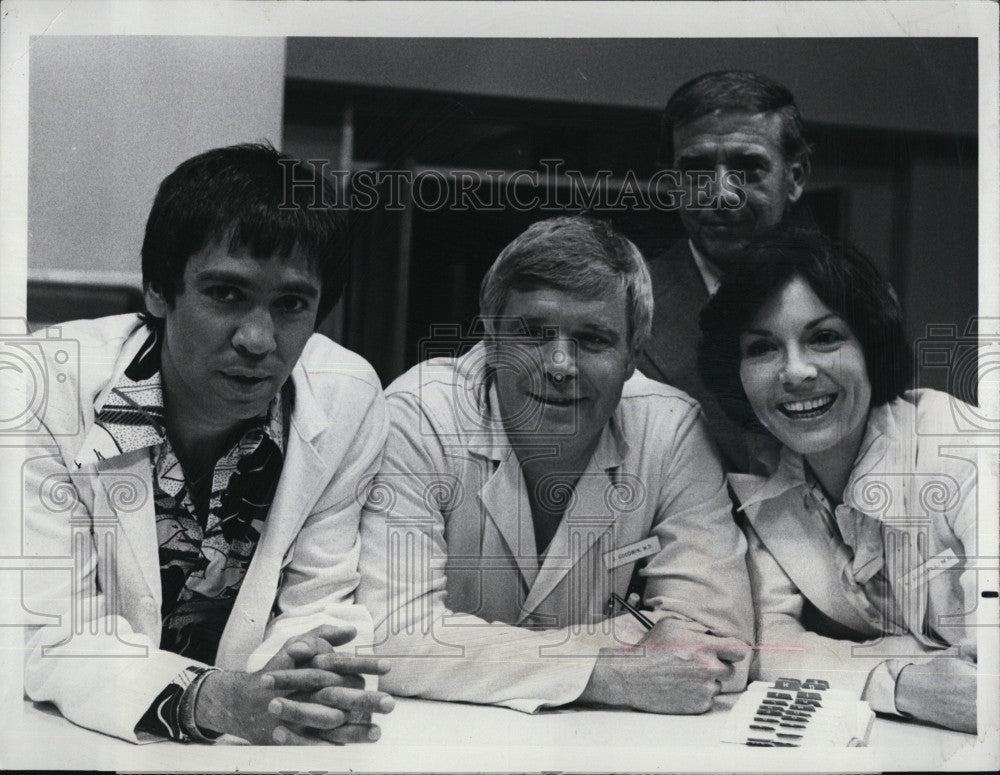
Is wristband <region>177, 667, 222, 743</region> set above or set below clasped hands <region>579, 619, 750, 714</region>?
below

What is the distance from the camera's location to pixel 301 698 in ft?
10.8

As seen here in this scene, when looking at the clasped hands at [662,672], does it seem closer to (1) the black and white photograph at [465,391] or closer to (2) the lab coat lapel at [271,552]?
(1) the black and white photograph at [465,391]

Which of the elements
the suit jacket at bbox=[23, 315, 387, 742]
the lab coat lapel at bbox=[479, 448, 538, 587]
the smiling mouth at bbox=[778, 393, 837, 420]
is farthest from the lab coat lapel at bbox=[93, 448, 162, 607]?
the smiling mouth at bbox=[778, 393, 837, 420]

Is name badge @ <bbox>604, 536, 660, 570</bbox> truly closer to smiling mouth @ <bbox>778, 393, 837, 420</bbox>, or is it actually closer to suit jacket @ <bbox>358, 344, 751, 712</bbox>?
suit jacket @ <bbox>358, 344, 751, 712</bbox>

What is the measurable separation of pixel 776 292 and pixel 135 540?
1.97 metres

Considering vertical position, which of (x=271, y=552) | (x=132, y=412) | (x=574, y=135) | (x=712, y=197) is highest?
(x=574, y=135)

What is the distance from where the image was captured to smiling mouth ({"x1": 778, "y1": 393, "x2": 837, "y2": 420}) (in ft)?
11.1

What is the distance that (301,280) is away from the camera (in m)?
3.26

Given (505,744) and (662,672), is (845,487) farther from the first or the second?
(505,744)

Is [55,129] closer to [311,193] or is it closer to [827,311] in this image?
[311,193]

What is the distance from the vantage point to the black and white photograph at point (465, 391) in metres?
3.30

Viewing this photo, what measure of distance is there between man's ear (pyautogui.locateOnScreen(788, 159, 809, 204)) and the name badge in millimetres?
1067

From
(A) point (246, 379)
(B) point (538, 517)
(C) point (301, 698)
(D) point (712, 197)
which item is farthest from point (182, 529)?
(D) point (712, 197)

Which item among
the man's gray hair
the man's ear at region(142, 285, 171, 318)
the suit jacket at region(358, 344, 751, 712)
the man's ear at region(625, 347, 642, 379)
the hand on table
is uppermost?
the man's gray hair
